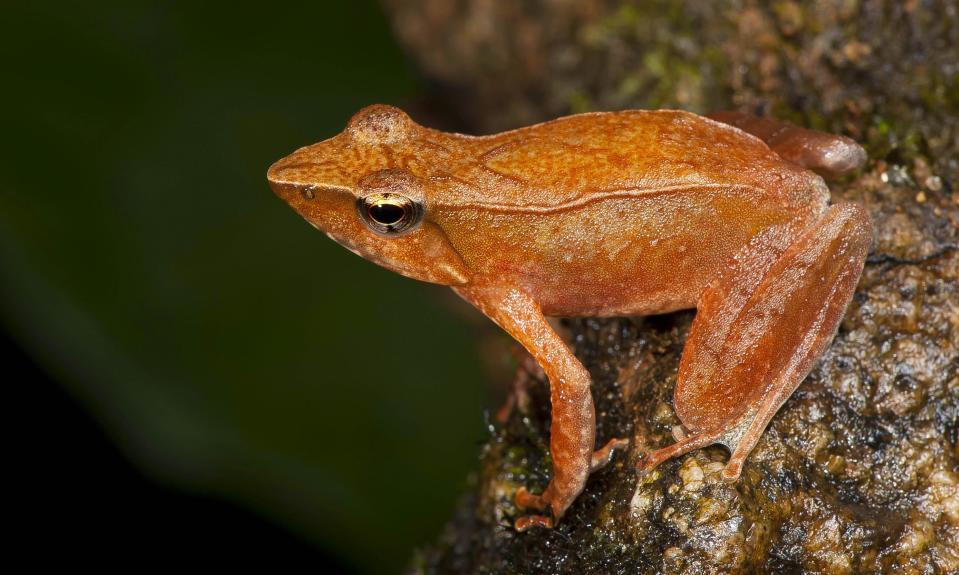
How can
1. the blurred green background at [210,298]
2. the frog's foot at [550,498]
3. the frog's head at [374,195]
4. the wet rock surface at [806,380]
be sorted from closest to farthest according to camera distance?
the wet rock surface at [806,380] < the frog's head at [374,195] < the frog's foot at [550,498] < the blurred green background at [210,298]

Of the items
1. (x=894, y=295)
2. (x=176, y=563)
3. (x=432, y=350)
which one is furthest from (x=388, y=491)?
(x=894, y=295)

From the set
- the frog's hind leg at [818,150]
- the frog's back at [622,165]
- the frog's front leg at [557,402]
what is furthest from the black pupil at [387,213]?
the frog's hind leg at [818,150]

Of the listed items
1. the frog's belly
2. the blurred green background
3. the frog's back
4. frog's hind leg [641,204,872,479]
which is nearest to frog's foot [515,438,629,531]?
frog's hind leg [641,204,872,479]

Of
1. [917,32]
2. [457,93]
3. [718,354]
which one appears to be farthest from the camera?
[457,93]

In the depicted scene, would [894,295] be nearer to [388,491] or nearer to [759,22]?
[759,22]

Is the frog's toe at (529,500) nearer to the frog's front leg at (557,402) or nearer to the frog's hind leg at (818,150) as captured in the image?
the frog's front leg at (557,402)

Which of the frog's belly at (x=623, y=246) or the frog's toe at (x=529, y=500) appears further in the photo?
the frog's toe at (x=529, y=500)
